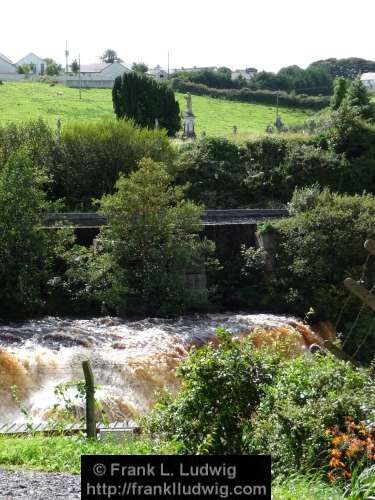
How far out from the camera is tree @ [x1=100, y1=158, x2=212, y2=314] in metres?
22.3

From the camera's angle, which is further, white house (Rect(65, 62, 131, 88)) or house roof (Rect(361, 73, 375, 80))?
white house (Rect(65, 62, 131, 88))

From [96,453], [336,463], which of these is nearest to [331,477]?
[336,463]

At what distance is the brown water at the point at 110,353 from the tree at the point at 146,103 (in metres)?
23.6

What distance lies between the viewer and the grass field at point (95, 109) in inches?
1935

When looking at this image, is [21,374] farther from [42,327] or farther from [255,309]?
[255,309]

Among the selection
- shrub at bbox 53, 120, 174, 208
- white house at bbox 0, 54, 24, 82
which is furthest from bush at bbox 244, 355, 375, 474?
white house at bbox 0, 54, 24, 82

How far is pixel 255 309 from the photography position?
2431 cm

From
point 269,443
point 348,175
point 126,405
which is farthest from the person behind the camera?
point 348,175

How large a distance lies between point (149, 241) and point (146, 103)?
23.0m

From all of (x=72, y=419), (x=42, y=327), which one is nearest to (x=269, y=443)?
(x=72, y=419)

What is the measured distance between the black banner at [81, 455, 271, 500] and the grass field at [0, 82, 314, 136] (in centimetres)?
4150

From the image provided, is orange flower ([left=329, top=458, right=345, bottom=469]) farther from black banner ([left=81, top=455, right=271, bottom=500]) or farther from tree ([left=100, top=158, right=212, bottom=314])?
tree ([left=100, top=158, right=212, bottom=314])

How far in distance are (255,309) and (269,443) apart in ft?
52.1

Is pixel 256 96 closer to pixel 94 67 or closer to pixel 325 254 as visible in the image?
pixel 94 67
